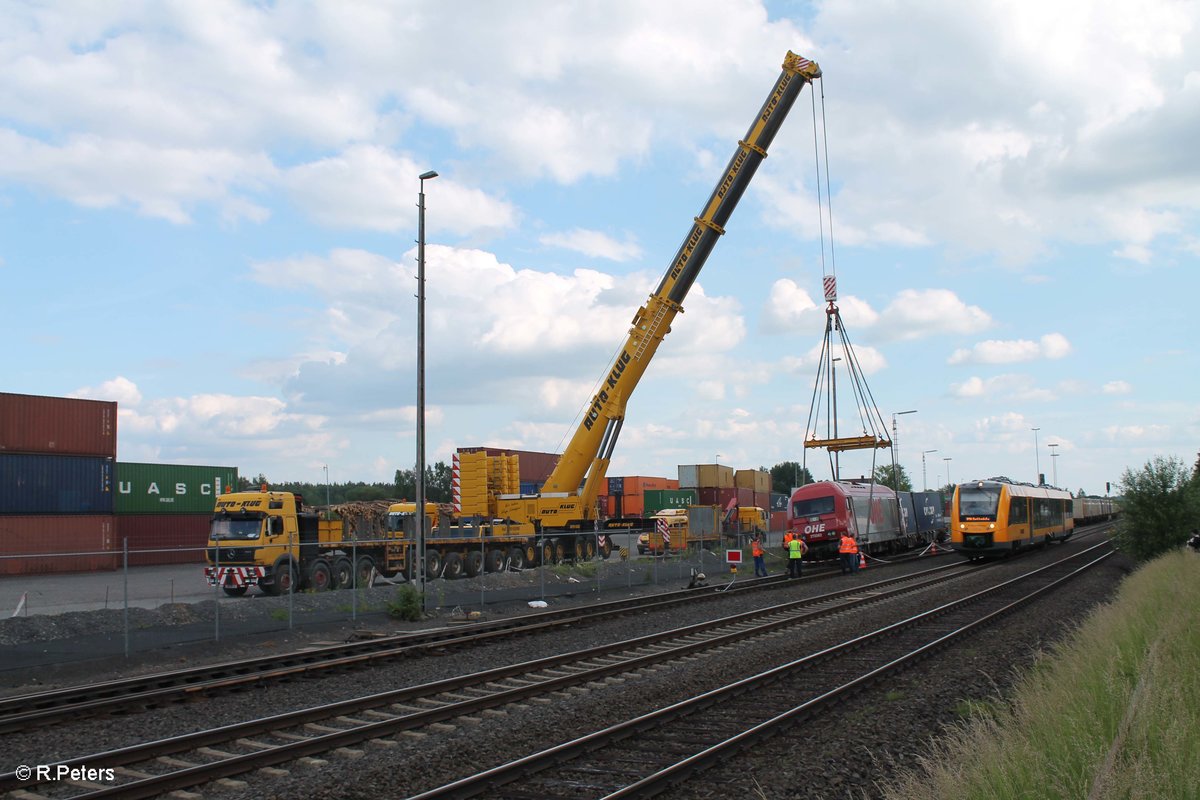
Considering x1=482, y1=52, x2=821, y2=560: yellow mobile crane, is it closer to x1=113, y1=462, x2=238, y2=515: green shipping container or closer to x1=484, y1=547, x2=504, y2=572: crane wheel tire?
x1=484, y1=547, x2=504, y2=572: crane wheel tire

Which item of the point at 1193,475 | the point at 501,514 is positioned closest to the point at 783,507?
the point at 1193,475

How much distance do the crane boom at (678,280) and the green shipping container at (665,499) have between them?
96.2ft

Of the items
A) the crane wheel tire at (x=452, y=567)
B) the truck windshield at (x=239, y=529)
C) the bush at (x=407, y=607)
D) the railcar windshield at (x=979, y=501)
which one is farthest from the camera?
the railcar windshield at (x=979, y=501)

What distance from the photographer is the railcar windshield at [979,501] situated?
33938 millimetres

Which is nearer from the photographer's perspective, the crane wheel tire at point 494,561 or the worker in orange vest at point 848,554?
the crane wheel tire at point 494,561

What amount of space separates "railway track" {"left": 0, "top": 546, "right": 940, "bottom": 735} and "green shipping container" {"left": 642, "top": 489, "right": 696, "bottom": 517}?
38.4m

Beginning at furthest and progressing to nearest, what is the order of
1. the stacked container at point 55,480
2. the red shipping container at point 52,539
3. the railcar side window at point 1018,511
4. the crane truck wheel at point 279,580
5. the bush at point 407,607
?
the stacked container at point 55,480 < the red shipping container at point 52,539 < the railcar side window at point 1018,511 < the crane truck wheel at point 279,580 < the bush at point 407,607

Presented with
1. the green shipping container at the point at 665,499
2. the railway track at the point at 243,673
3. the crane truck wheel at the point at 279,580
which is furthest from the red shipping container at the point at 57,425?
the green shipping container at the point at 665,499

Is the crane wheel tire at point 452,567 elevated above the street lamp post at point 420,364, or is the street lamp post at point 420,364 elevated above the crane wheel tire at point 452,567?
the street lamp post at point 420,364

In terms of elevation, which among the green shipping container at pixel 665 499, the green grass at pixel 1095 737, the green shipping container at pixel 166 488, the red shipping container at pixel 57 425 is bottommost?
the green grass at pixel 1095 737

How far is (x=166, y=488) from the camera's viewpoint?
42.3 meters

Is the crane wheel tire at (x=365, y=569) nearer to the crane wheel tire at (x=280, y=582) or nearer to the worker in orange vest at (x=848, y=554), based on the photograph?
the crane wheel tire at (x=280, y=582)

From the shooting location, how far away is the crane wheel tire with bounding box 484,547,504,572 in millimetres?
28872

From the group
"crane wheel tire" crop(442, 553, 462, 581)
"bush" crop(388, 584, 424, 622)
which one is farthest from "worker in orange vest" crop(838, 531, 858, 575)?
"bush" crop(388, 584, 424, 622)
